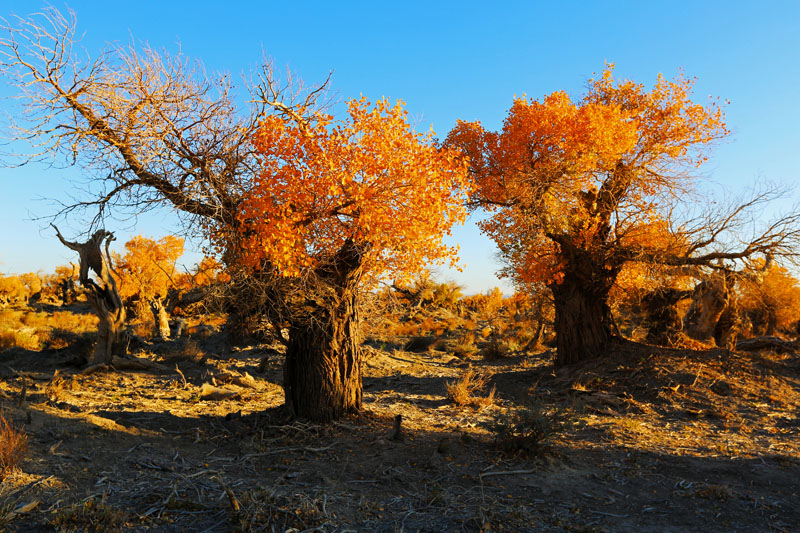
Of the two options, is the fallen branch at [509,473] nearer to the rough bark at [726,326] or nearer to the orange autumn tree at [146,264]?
the rough bark at [726,326]

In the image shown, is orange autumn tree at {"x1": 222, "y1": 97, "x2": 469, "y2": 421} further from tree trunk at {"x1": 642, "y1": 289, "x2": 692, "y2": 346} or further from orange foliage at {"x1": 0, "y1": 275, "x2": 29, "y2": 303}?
orange foliage at {"x1": 0, "y1": 275, "x2": 29, "y2": 303}

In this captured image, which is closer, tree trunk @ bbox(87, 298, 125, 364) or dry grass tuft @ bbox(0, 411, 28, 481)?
dry grass tuft @ bbox(0, 411, 28, 481)

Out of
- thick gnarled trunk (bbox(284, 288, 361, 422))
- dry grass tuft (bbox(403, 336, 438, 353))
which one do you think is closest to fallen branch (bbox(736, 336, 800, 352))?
dry grass tuft (bbox(403, 336, 438, 353))

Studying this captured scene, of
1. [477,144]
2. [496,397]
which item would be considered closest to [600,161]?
[477,144]

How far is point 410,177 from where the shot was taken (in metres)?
8.48

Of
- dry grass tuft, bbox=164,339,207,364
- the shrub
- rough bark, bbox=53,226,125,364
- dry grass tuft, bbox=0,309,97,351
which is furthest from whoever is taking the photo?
dry grass tuft, bbox=0,309,97,351

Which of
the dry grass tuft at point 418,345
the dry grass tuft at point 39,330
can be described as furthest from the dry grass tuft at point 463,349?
the dry grass tuft at point 39,330

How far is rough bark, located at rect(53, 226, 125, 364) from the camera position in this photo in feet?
50.0

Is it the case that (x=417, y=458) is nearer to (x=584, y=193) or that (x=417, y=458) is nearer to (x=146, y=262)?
(x=584, y=193)

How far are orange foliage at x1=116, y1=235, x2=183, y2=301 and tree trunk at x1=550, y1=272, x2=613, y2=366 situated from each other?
27238 mm

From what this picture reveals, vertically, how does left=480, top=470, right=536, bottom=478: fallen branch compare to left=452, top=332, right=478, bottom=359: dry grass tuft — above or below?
below

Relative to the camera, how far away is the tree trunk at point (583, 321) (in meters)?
15.5

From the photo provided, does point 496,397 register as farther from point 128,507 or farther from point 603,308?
point 128,507

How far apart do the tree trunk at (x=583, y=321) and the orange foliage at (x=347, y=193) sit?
8.22m
